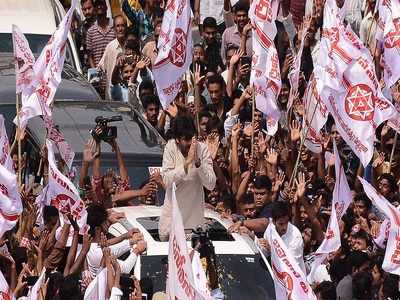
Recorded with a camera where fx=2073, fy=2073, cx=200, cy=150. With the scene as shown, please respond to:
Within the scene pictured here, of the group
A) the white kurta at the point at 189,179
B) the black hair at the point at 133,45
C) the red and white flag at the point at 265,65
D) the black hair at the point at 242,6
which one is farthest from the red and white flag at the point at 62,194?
the black hair at the point at 242,6

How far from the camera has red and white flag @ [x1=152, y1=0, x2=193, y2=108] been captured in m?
18.4

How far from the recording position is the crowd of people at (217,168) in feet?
48.6

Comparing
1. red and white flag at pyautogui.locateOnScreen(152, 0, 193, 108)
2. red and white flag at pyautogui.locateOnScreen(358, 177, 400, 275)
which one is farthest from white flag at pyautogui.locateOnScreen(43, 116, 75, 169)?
red and white flag at pyautogui.locateOnScreen(358, 177, 400, 275)

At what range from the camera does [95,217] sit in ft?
48.2

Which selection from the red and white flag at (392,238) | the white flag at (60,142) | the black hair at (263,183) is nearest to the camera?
the red and white flag at (392,238)

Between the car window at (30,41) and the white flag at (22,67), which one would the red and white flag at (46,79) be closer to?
the white flag at (22,67)

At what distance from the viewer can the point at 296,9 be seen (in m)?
23.1

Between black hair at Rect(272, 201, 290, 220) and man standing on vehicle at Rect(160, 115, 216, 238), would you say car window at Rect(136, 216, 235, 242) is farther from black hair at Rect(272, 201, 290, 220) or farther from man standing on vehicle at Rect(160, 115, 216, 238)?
black hair at Rect(272, 201, 290, 220)

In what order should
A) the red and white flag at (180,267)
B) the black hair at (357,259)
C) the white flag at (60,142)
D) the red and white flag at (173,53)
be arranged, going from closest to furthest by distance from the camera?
the red and white flag at (180,267) → the black hair at (357,259) → the white flag at (60,142) → the red and white flag at (173,53)

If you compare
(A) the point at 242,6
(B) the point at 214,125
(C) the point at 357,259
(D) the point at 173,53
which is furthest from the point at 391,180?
(A) the point at 242,6

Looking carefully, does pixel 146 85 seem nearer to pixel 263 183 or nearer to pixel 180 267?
pixel 263 183

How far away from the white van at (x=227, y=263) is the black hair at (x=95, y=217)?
133 mm

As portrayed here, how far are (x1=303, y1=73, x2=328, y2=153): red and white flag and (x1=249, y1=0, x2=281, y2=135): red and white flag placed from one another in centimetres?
45

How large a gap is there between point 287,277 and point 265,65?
5241mm
